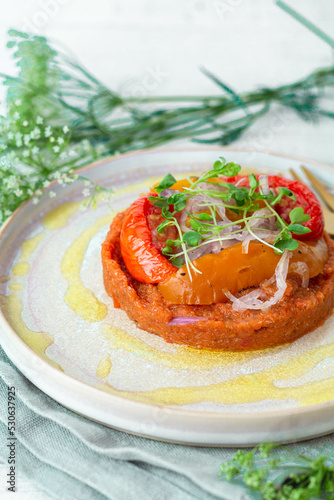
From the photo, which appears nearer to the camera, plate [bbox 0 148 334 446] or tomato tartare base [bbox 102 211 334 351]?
plate [bbox 0 148 334 446]

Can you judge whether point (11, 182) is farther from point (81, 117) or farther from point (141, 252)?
point (81, 117)

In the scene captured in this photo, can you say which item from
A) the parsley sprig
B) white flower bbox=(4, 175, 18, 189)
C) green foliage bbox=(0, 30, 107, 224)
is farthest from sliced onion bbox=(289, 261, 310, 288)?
white flower bbox=(4, 175, 18, 189)

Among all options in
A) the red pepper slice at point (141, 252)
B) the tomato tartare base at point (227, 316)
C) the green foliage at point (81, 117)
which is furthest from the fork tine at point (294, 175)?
the red pepper slice at point (141, 252)

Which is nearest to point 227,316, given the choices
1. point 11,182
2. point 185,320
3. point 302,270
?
point 185,320

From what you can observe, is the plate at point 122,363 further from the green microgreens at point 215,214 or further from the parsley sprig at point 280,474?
the green microgreens at point 215,214

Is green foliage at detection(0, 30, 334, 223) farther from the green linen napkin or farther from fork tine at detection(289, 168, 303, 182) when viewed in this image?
the green linen napkin

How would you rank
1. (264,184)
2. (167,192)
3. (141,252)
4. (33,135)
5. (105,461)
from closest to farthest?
1. (105,461)
2. (141,252)
3. (167,192)
4. (264,184)
5. (33,135)
